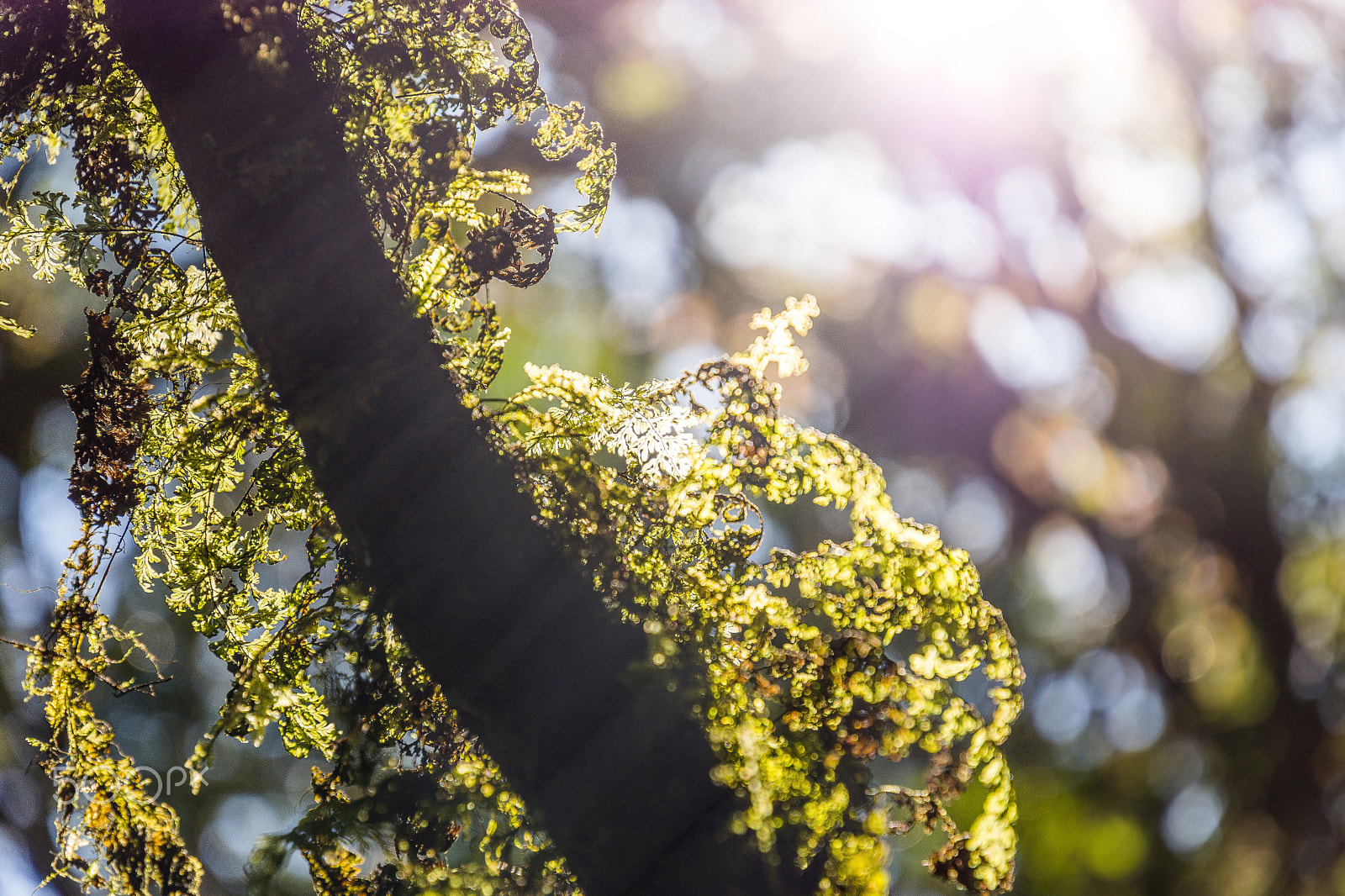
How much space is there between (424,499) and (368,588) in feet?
0.76

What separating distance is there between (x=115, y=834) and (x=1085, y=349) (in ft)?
20.2

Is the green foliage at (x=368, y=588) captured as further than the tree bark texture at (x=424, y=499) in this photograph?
Yes

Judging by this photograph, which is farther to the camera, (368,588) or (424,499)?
(368,588)

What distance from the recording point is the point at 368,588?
3.66 ft

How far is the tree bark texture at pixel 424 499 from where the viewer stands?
93cm

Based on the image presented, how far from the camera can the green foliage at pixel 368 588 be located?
1.09 meters

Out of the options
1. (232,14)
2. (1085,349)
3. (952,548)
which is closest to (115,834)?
(232,14)

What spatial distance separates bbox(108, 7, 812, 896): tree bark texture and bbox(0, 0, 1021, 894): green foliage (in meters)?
0.06

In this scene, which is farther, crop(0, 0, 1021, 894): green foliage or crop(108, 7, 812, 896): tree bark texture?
crop(0, 0, 1021, 894): green foliage

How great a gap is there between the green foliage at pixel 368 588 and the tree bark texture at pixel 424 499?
62mm

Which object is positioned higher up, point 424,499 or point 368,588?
point 424,499

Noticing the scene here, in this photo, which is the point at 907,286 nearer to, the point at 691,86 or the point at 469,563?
the point at 691,86

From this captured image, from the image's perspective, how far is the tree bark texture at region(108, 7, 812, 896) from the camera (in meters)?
0.93

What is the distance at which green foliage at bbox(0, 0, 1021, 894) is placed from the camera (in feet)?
3.57
